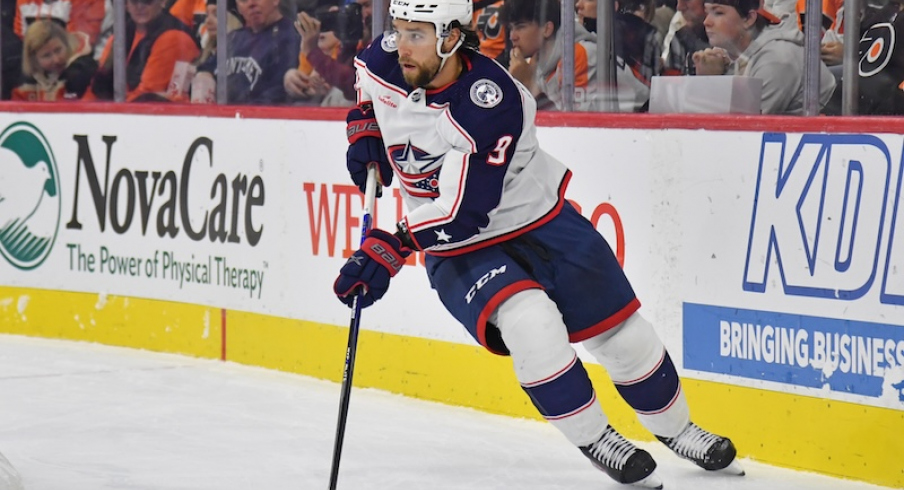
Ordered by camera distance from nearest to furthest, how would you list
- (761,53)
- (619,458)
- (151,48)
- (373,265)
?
(373,265)
(619,458)
(761,53)
(151,48)

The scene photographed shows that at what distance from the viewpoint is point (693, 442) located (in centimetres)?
389

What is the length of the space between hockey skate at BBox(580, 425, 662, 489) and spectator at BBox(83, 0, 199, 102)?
2968 mm

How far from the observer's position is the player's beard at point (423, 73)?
3639 mm

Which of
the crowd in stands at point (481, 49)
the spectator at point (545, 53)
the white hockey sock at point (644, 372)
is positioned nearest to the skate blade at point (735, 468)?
the white hockey sock at point (644, 372)

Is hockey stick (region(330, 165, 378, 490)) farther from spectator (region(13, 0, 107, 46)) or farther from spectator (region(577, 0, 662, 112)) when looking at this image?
spectator (region(13, 0, 107, 46))

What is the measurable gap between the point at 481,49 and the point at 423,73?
4.33 feet

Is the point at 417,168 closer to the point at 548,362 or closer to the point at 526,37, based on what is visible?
the point at 548,362

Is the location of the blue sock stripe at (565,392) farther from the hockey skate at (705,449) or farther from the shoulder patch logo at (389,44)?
the shoulder patch logo at (389,44)

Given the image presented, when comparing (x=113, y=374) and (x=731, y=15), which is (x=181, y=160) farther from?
(x=731, y=15)

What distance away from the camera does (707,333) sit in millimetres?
4203

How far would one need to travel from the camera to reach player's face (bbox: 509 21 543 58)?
4.86m

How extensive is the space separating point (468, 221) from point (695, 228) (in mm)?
895

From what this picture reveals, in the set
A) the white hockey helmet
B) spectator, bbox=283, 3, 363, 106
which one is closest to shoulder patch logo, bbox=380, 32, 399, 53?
the white hockey helmet

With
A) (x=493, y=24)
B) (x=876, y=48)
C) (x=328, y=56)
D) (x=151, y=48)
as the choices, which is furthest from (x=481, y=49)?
(x=151, y=48)
